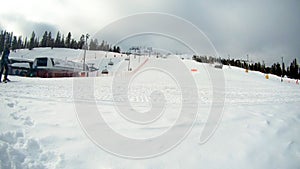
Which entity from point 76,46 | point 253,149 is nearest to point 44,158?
point 253,149

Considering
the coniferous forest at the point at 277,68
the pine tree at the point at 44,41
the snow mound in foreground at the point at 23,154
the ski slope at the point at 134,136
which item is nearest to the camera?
the snow mound in foreground at the point at 23,154

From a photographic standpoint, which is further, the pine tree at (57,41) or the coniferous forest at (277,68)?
the pine tree at (57,41)

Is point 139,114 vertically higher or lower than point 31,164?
higher

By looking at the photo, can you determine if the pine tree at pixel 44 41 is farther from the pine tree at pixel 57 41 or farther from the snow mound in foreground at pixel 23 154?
the snow mound in foreground at pixel 23 154

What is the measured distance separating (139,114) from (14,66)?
37290 millimetres

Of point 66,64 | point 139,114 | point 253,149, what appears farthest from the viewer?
point 66,64

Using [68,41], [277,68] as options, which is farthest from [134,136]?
[68,41]

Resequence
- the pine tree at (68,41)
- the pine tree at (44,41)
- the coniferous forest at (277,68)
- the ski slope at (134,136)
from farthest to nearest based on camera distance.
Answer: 1. the pine tree at (68,41)
2. the pine tree at (44,41)
3. the coniferous forest at (277,68)
4. the ski slope at (134,136)

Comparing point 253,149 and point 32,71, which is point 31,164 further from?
point 32,71

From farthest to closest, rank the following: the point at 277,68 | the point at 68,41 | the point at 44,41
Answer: the point at 68,41, the point at 44,41, the point at 277,68

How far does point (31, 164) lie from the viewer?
2707 millimetres

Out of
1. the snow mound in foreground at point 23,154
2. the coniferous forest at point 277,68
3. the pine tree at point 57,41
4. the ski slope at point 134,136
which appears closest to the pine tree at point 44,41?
the pine tree at point 57,41

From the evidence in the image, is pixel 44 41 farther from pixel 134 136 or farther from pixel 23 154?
pixel 134 136

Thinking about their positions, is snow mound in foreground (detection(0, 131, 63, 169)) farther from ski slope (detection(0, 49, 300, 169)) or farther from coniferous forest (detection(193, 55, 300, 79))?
coniferous forest (detection(193, 55, 300, 79))
